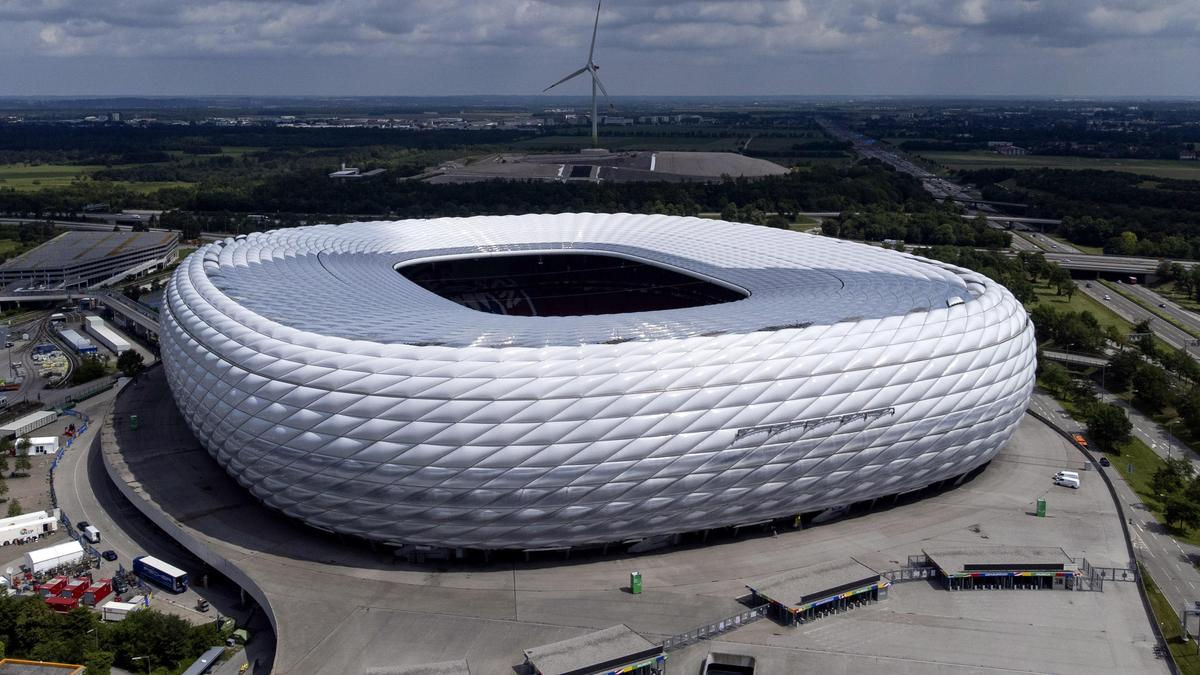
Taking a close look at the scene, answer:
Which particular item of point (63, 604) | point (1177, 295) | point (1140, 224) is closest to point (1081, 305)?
point (1177, 295)

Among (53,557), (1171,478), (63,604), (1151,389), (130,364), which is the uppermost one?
(1151,389)

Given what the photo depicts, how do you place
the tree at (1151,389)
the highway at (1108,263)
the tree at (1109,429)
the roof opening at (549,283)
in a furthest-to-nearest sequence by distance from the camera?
the highway at (1108,263), the roof opening at (549,283), the tree at (1151,389), the tree at (1109,429)

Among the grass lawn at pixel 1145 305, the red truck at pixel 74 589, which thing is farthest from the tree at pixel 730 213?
the red truck at pixel 74 589

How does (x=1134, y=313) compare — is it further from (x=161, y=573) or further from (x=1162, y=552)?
(x=161, y=573)

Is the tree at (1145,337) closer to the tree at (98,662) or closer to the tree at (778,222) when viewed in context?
the tree at (778,222)

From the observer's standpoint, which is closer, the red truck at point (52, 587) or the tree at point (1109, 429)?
the red truck at point (52, 587)
